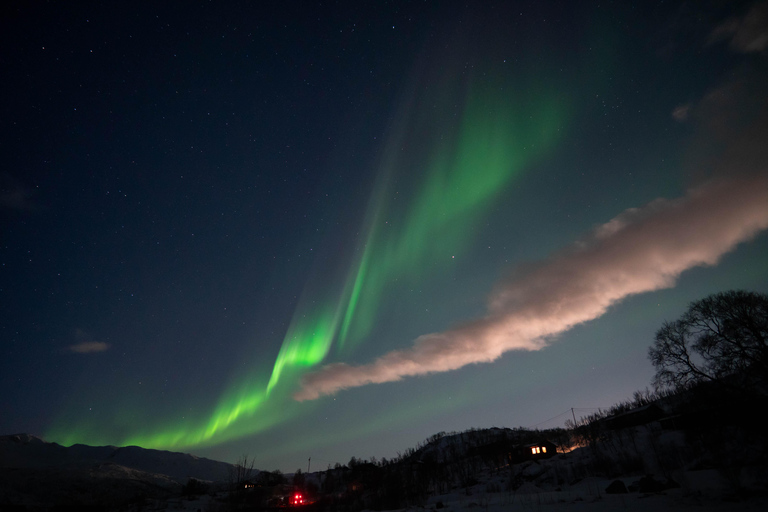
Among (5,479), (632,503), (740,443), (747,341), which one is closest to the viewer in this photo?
(632,503)

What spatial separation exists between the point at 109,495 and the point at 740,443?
151m

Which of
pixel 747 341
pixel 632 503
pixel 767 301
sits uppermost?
pixel 767 301

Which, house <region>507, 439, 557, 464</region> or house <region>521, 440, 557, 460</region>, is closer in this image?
house <region>521, 440, 557, 460</region>

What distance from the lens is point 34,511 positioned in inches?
2217

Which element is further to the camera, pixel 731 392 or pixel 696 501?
pixel 731 392

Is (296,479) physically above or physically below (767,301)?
below

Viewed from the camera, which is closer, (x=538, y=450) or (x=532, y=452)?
(x=532, y=452)

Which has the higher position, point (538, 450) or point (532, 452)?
point (538, 450)

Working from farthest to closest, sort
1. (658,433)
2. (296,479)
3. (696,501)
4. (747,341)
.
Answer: (296,479)
(658,433)
(747,341)
(696,501)

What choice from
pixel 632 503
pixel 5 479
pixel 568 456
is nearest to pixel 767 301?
pixel 568 456

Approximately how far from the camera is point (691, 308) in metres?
44.8

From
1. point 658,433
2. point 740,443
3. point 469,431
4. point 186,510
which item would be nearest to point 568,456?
point 658,433

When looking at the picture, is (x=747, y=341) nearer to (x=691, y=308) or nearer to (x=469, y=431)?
(x=691, y=308)

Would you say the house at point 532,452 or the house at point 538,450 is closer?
the house at point 538,450
